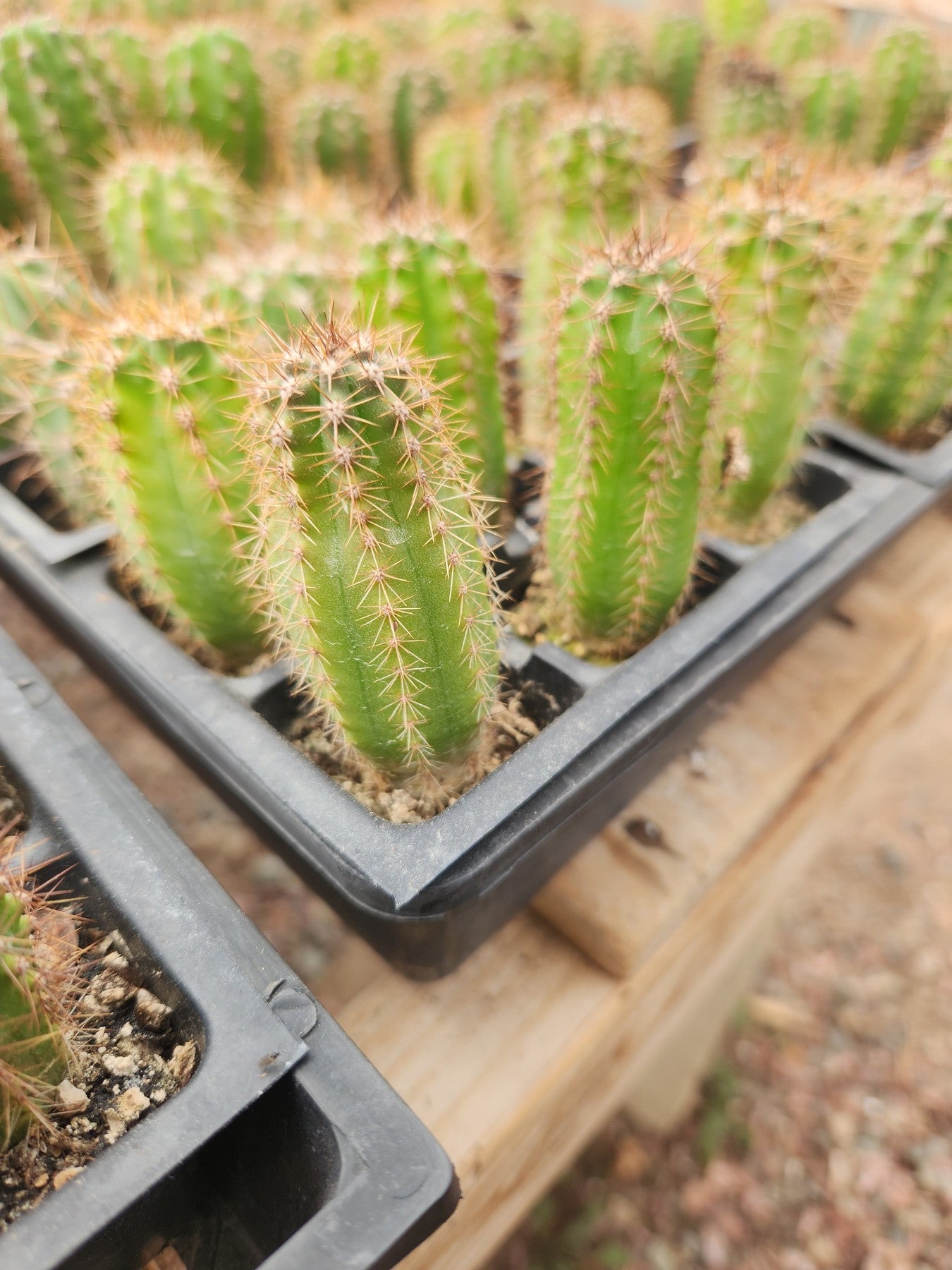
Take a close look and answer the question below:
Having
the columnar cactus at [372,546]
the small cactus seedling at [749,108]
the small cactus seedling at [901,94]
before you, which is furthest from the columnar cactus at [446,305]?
the small cactus seedling at [901,94]

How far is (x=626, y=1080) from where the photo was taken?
1044 mm

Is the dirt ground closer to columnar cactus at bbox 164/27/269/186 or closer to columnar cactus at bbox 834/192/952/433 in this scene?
columnar cactus at bbox 834/192/952/433

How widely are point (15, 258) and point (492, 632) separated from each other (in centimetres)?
72

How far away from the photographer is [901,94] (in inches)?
71.8

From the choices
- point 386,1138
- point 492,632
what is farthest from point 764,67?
point 386,1138

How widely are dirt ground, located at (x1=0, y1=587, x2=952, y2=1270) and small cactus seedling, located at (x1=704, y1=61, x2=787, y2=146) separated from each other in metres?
1.08

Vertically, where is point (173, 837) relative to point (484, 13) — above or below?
below

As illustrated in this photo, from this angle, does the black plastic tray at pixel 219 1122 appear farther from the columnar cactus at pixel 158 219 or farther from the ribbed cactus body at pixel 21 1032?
the columnar cactus at pixel 158 219

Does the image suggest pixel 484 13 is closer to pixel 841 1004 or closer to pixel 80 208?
pixel 80 208

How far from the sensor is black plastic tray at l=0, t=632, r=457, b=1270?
438 mm

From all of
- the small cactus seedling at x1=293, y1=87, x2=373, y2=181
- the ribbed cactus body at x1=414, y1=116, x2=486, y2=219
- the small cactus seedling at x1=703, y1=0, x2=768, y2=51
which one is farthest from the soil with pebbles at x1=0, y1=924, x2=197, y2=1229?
the small cactus seedling at x1=703, y1=0, x2=768, y2=51

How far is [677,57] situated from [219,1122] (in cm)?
244

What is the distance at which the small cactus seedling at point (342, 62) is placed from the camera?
1.83 m

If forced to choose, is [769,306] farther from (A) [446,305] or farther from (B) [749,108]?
(B) [749,108]
